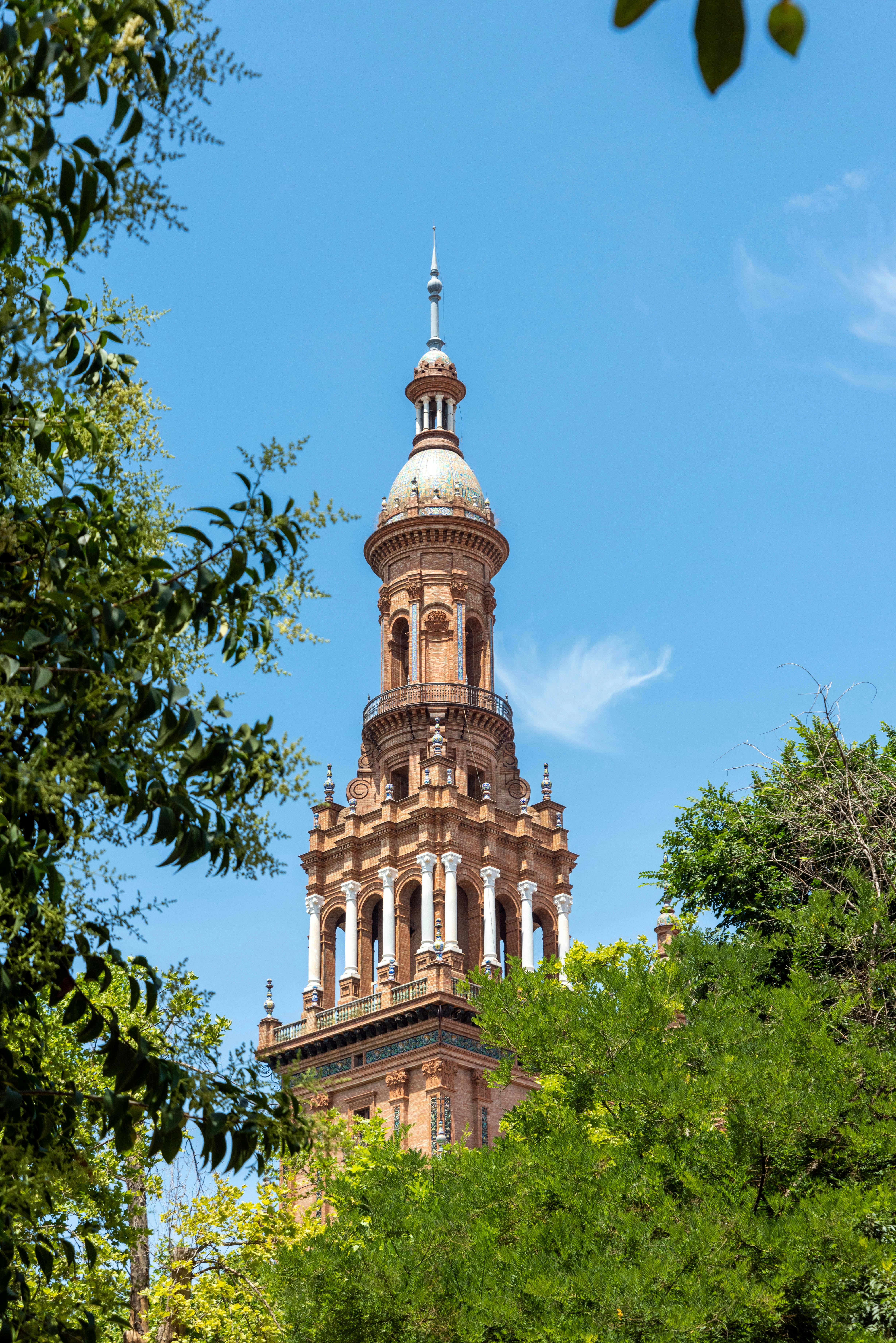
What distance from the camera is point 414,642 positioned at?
2276 inches

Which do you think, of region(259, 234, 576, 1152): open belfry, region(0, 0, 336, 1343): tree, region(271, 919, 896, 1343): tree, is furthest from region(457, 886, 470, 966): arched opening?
region(0, 0, 336, 1343): tree

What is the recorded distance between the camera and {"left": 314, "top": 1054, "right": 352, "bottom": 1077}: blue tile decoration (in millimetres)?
49594

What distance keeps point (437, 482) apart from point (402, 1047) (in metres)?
23.7

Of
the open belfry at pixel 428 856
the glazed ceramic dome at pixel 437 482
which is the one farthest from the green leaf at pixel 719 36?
the glazed ceramic dome at pixel 437 482

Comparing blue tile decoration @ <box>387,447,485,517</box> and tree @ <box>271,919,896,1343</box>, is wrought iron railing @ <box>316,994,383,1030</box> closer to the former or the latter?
blue tile decoration @ <box>387,447,485,517</box>

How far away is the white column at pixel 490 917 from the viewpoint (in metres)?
51.3

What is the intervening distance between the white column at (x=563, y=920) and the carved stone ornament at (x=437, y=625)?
36.3 ft

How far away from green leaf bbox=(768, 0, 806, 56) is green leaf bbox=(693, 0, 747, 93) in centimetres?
4

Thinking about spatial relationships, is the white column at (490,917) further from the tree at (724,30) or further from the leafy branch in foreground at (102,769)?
the tree at (724,30)

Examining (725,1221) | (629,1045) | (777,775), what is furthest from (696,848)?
(725,1221)

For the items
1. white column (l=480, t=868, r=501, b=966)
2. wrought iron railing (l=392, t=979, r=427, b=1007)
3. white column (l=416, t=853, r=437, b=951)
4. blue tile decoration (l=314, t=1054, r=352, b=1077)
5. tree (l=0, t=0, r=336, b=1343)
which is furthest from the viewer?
white column (l=480, t=868, r=501, b=966)

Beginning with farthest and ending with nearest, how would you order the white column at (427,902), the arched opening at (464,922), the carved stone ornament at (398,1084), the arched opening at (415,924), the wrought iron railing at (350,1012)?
1. the arched opening at (415,924)
2. the arched opening at (464,922)
3. the white column at (427,902)
4. the wrought iron railing at (350,1012)
5. the carved stone ornament at (398,1084)

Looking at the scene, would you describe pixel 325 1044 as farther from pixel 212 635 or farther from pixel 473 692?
pixel 212 635

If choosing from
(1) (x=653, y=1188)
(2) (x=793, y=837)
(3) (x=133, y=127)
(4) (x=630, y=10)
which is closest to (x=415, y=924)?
(2) (x=793, y=837)
